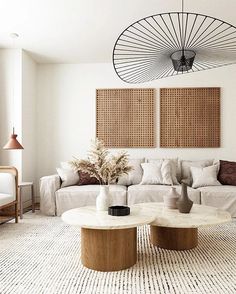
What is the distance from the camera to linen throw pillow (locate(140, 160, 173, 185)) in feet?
16.4

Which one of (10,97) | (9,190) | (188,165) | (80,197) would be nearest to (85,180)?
(80,197)

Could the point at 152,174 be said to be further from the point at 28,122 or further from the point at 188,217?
the point at 28,122

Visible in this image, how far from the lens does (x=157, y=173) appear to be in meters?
5.07

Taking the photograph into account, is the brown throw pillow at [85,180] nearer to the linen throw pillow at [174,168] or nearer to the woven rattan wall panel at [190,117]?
the linen throw pillow at [174,168]

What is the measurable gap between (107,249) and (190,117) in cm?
363

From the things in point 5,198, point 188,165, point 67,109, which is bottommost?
point 5,198

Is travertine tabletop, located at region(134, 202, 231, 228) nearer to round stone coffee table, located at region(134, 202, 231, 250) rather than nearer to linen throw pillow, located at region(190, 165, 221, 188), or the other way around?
round stone coffee table, located at region(134, 202, 231, 250)

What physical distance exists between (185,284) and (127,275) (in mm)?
438

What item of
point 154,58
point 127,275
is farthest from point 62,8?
point 127,275

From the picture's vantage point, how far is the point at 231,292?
87.7 inches

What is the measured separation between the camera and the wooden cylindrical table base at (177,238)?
315 cm

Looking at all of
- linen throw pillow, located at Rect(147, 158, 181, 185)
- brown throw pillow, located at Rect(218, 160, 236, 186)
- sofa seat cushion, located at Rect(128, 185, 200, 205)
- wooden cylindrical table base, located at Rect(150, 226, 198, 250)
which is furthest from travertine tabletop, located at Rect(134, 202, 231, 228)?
brown throw pillow, located at Rect(218, 160, 236, 186)

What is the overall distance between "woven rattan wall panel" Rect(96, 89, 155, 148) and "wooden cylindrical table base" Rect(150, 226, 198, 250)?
2.70 m

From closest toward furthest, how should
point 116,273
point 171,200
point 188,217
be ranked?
point 116,273, point 188,217, point 171,200
